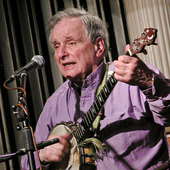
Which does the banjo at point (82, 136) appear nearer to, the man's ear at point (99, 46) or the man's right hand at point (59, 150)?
the man's right hand at point (59, 150)

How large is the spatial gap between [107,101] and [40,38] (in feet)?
4.29

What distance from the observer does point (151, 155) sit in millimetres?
1511

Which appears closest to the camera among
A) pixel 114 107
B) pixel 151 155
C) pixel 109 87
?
pixel 109 87

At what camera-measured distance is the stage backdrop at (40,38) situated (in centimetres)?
253

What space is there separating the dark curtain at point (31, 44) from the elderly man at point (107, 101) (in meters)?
0.64

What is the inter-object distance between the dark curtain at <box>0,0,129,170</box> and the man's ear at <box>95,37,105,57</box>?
0.77m

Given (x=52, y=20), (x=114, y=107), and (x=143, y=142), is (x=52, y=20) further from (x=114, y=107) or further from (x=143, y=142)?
(x=143, y=142)

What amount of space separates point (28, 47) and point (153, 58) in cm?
128

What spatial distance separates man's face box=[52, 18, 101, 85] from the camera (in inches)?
69.0

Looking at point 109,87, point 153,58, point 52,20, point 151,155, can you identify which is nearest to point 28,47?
point 52,20

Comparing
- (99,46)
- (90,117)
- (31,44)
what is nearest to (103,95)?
(90,117)

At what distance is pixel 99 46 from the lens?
1.89m

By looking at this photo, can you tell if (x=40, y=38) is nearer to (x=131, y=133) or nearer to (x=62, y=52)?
(x=62, y=52)

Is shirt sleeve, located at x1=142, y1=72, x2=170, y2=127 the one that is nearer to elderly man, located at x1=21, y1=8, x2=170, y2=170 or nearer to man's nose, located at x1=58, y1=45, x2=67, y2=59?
elderly man, located at x1=21, y1=8, x2=170, y2=170
